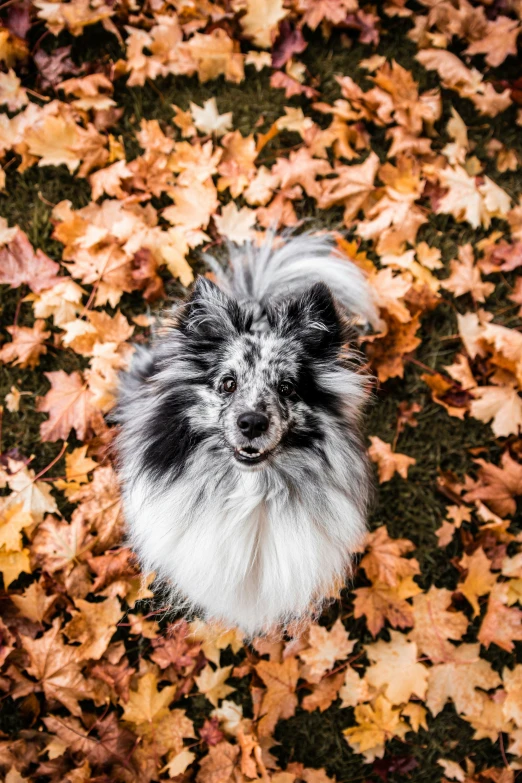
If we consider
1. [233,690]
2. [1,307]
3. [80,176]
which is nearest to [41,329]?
[1,307]

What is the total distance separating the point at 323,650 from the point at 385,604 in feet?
1.05

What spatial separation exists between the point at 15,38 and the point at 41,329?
1389 millimetres

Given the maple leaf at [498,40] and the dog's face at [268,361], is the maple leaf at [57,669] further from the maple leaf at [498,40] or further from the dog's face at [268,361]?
the maple leaf at [498,40]

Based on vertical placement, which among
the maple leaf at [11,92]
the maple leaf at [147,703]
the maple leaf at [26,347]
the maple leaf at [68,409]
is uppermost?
the maple leaf at [11,92]

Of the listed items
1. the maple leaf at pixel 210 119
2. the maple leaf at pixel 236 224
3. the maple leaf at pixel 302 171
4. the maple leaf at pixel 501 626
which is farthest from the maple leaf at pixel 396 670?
the maple leaf at pixel 210 119

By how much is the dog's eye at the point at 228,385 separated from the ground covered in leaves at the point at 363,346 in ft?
3.06

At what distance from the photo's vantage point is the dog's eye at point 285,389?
1830 millimetres

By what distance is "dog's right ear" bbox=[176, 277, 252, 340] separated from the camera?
74.1 inches

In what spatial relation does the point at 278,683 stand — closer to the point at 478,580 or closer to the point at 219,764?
the point at 219,764

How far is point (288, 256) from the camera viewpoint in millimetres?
2500

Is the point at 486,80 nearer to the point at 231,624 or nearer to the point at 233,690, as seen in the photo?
the point at 231,624

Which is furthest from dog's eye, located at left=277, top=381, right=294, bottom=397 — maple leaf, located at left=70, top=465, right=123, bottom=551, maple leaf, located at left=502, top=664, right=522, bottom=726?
maple leaf, located at left=502, top=664, right=522, bottom=726

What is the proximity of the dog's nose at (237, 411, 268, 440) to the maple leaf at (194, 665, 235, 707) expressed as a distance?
4.16 feet

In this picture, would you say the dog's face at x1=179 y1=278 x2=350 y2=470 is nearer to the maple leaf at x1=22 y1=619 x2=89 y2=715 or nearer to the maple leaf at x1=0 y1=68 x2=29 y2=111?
the maple leaf at x1=22 y1=619 x2=89 y2=715
